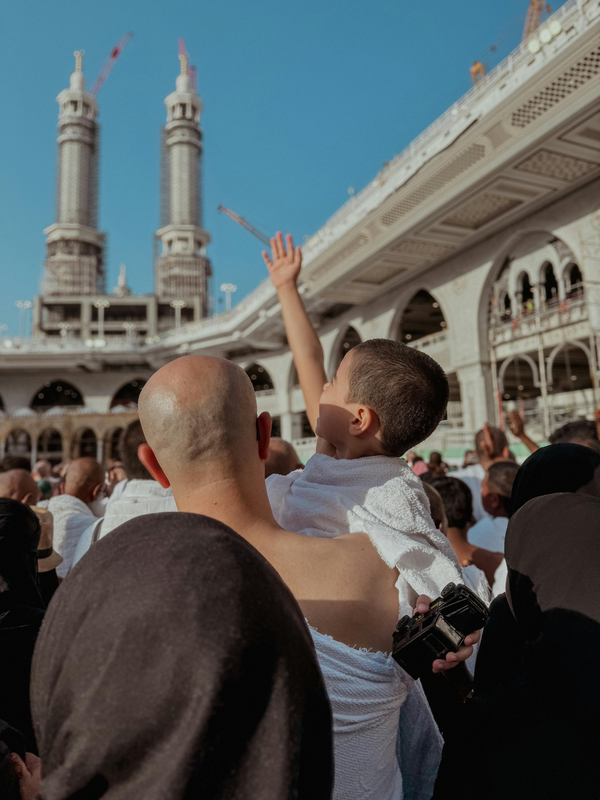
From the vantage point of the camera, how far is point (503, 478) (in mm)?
3186

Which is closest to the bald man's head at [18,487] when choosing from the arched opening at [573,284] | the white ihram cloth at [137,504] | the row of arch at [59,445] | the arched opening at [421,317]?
the white ihram cloth at [137,504]

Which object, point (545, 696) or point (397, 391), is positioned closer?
point (545, 696)

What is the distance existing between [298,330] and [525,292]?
21.3 m

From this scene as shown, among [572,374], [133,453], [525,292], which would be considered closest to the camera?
[133,453]

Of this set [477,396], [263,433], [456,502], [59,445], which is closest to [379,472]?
[263,433]

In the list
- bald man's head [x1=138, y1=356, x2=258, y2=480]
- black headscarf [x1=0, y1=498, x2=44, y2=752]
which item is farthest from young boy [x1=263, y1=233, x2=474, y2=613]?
black headscarf [x1=0, y1=498, x2=44, y2=752]

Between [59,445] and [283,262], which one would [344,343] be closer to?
[59,445]

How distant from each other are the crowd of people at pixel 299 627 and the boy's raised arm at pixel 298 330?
0.7 inches

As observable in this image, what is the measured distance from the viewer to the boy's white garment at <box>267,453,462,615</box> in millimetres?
1101

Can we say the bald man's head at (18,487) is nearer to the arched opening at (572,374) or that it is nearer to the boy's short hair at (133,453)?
the boy's short hair at (133,453)

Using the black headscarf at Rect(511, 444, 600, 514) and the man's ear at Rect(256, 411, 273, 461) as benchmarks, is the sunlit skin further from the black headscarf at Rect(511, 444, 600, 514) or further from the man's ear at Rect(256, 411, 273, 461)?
the black headscarf at Rect(511, 444, 600, 514)

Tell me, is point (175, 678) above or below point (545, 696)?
above

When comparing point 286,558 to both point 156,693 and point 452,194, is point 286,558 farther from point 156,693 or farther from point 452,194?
point 452,194

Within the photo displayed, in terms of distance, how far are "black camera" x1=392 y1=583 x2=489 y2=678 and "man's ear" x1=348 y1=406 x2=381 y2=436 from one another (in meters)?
0.52
